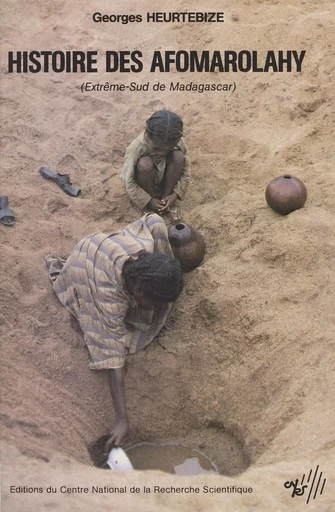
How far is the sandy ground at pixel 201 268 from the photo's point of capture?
3254mm

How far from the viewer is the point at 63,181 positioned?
186 inches

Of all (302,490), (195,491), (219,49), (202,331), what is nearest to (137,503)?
(195,491)

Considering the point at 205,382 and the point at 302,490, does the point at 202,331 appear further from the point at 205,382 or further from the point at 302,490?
the point at 302,490

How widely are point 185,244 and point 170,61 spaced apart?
6.18ft

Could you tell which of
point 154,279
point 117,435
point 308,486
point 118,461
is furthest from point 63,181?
point 308,486

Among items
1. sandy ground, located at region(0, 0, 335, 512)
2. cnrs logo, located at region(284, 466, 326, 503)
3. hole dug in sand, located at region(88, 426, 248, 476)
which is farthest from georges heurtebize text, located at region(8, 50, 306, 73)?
cnrs logo, located at region(284, 466, 326, 503)

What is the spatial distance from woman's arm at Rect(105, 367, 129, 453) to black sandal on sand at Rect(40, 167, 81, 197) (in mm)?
1488

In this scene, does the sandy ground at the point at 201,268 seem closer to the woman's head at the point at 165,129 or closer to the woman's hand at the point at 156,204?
the woman's hand at the point at 156,204

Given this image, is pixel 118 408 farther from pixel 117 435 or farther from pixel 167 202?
pixel 167 202

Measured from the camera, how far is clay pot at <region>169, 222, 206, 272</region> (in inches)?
158

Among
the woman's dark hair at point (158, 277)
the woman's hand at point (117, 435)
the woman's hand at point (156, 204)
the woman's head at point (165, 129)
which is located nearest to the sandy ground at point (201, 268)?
the woman's hand at point (117, 435)

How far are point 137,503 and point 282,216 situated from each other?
1.96 m

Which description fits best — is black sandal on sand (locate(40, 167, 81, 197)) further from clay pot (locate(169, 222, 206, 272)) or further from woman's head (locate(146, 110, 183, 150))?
clay pot (locate(169, 222, 206, 272))

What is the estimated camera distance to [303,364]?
11.8 ft
